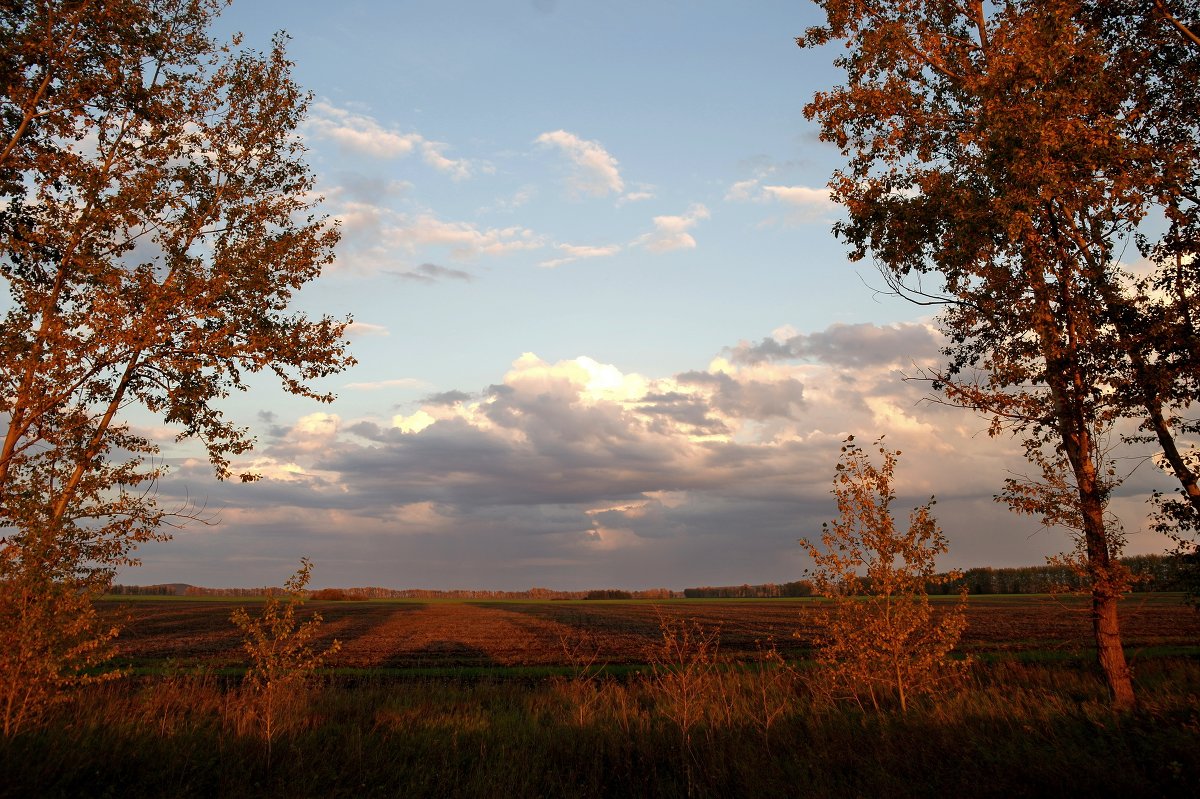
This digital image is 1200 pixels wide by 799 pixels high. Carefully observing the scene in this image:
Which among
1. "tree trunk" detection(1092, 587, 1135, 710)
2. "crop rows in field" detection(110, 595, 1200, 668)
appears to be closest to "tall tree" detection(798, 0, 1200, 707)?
"tree trunk" detection(1092, 587, 1135, 710)

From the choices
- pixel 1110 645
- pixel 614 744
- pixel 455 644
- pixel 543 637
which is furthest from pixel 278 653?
pixel 543 637

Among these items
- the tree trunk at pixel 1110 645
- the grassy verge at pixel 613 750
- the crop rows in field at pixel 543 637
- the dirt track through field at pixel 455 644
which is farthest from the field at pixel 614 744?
the dirt track through field at pixel 455 644

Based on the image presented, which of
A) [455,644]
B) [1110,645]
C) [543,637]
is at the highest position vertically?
[1110,645]

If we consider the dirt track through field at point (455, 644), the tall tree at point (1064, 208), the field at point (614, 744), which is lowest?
the dirt track through field at point (455, 644)

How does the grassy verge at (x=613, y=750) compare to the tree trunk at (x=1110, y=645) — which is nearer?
the grassy verge at (x=613, y=750)

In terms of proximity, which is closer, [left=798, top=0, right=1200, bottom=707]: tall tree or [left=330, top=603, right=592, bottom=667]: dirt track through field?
[left=798, top=0, right=1200, bottom=707]: tall tree

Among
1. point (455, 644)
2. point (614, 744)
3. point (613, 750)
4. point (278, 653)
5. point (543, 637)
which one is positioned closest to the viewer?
point (613, 750)

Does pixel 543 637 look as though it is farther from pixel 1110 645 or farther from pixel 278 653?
pixel 1110 645

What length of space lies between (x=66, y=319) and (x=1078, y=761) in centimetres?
1797

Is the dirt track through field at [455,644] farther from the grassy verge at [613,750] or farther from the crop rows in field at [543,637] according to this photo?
the grassy verge at [613,750]

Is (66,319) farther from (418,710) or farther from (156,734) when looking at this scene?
(418,710)

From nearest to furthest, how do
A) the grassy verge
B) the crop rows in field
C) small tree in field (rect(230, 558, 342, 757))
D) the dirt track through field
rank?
the grassy verge < small tree in field (rect(230, 558, 342, 757)) < the dirt track through field < the crop rows in field

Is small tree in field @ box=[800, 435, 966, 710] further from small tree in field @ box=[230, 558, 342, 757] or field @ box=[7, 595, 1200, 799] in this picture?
small tree in field @ box=[230, 558, 342, 757]

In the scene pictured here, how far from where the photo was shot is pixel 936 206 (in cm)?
1577
